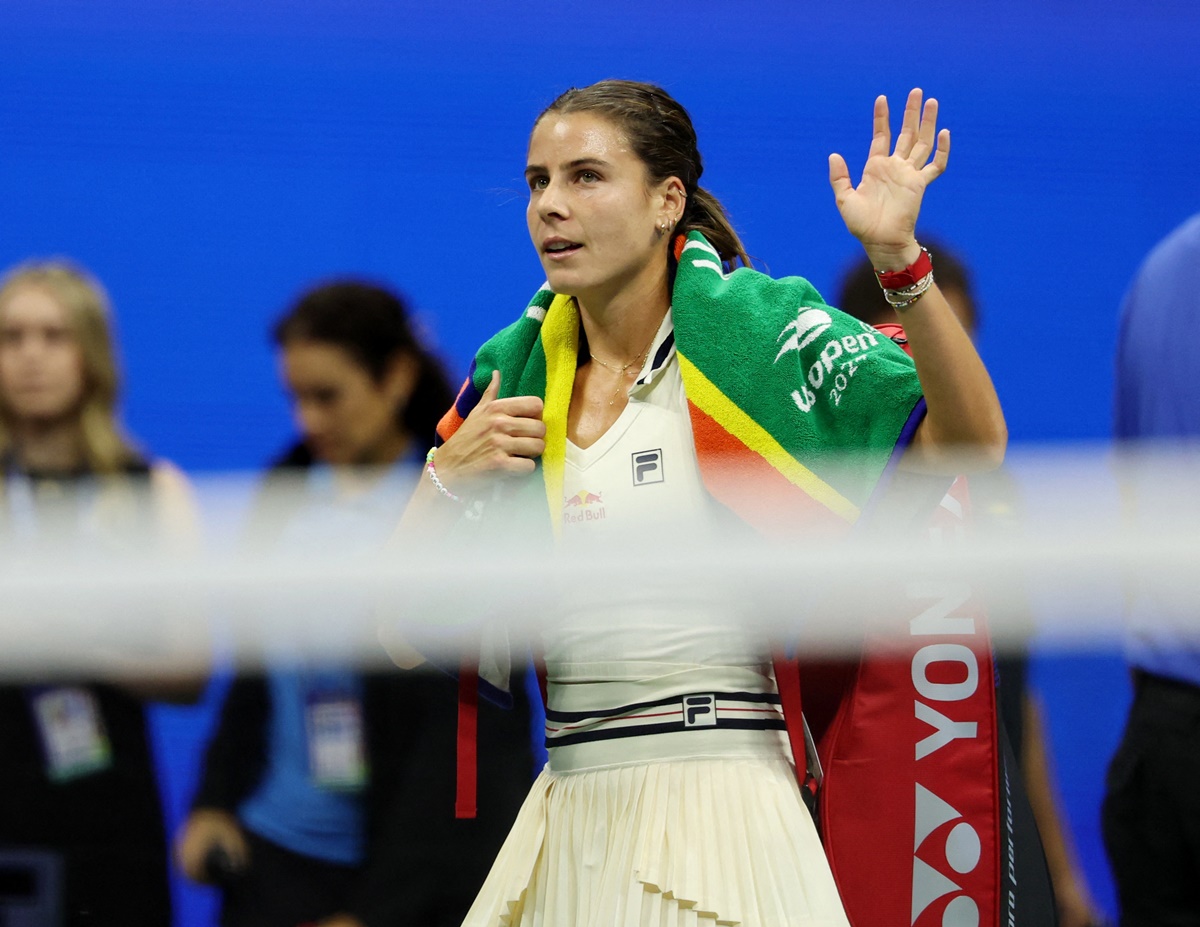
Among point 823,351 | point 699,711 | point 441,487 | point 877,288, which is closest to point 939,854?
point 699,711

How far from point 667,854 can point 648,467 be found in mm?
337

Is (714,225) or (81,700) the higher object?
(714,225)

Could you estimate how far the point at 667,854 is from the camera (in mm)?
1189

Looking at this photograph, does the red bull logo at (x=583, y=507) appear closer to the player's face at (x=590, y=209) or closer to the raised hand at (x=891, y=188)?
the player's face at (x=590, y=209)

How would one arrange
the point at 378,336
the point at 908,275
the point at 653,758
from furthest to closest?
the point at 378,336 < the point at 653,758 < the point at 908,275

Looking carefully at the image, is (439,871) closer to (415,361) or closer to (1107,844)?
(415,361)

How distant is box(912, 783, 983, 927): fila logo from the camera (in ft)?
4.08

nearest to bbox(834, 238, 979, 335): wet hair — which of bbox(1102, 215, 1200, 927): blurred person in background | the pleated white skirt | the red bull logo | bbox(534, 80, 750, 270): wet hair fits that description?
bbox(1102, 215, 1200, 927): blurred person in background

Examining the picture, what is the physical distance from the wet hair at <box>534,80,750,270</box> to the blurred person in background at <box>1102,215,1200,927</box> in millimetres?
460

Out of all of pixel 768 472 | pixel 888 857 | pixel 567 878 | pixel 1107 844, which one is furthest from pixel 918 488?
pixel 1107 844

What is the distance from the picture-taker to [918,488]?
3.86ft

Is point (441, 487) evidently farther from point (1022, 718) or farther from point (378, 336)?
point (1022, 718)

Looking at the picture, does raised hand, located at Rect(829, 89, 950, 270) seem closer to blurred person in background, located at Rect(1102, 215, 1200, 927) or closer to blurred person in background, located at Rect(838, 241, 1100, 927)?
blurred person in background, located at Rect(838, 241, 1100, 927)

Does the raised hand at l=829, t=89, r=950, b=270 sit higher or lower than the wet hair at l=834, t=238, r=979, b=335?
lower
